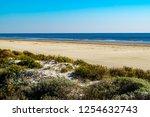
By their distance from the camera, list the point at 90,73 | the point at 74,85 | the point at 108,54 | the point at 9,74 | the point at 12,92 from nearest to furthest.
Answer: the point at 12,92
the point at 74,85
the point at 90,73
the point at 9,74
the point at 108,54

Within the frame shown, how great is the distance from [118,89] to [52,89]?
5.91 ft

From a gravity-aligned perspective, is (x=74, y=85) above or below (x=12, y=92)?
above

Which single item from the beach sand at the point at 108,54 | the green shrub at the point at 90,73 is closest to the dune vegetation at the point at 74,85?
the green shrub at the point at 90,73

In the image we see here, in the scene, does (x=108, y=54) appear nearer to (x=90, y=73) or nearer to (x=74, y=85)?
(x=90, y=73)

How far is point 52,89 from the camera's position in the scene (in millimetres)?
9812

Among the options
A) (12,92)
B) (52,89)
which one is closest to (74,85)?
(52,89)

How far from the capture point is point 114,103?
785 cm

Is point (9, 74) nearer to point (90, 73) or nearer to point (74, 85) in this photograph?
point (90, 73)

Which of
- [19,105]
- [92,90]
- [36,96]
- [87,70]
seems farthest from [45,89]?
[87,70]

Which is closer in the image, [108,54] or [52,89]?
[52,89]

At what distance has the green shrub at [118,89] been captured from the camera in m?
9.09

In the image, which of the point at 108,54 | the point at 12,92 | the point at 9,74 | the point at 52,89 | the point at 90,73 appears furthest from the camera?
the point at 108,54

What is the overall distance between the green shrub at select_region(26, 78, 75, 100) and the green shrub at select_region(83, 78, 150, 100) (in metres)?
0.54

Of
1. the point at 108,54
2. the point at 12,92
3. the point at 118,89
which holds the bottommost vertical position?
the point at 108,54
